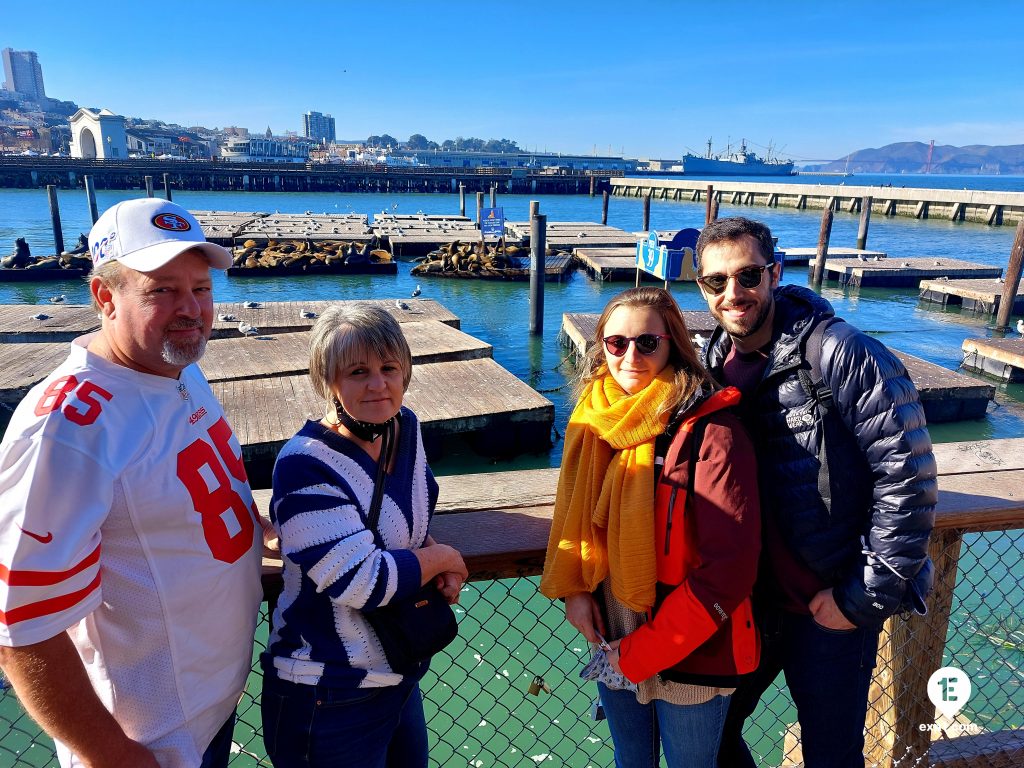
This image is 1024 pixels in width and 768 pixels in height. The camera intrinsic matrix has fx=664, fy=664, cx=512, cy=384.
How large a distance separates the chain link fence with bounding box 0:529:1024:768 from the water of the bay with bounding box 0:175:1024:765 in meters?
0.04

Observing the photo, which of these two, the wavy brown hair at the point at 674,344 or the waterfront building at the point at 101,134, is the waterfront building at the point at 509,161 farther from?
the wavy brown hair at the point at 674,344

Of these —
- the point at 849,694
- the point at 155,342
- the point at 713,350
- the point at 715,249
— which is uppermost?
the point at 715,249

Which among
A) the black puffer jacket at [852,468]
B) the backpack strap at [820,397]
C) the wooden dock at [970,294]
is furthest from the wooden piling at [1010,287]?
the backpack strap at [820,397]

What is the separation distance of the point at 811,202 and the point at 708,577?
6437 centimetres

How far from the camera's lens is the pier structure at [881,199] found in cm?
4231

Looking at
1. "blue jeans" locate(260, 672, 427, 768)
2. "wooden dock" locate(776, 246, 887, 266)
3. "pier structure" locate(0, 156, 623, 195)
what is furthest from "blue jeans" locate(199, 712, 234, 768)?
"pier structure" locate(0, 156, 623, 195)

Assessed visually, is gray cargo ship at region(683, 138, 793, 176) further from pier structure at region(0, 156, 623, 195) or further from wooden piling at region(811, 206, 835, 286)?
wooden piling at region(811, 206, 835, 286)

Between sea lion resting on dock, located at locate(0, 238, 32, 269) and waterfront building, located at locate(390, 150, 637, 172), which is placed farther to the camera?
waterfront building, located at locate(390, 150, 637, 172)

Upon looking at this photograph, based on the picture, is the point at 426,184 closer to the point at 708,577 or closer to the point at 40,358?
the point at 40,358

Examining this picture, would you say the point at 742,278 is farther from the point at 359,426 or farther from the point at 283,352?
the point at 283,352

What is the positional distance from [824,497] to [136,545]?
152 cm

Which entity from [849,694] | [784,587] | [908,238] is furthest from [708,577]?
[908,238]

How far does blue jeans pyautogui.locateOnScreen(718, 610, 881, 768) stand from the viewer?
1.73 metres

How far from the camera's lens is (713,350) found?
2.10 m
